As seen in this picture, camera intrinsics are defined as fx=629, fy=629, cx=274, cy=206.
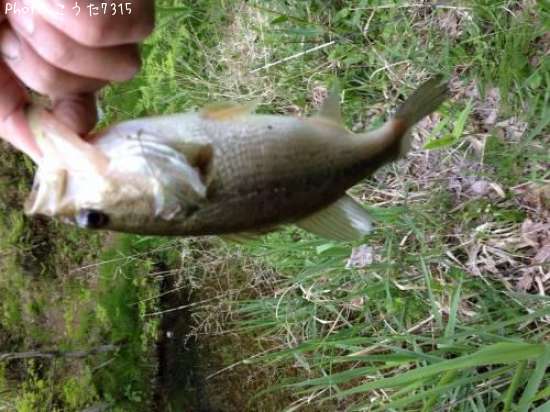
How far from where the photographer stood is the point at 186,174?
1193 millimetres

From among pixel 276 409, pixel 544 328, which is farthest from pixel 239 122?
pixel 276 409

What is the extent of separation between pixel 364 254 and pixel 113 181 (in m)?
1.44

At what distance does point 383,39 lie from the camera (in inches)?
95.5

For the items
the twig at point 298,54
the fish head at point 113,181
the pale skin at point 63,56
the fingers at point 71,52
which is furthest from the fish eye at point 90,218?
the twig at point 298,54

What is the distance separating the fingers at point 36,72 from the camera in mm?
1128

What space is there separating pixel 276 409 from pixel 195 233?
2195 mm

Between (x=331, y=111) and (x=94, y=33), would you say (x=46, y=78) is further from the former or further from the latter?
(x=331, y=111)

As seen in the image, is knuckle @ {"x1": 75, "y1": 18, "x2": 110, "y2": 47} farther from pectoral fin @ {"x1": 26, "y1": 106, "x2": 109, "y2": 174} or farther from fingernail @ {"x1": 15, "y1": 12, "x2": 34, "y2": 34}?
pectoral fin @ {"x1": 26, "y1": 106, "x2": 109, "y2": 174}

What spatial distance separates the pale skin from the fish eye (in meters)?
0.15

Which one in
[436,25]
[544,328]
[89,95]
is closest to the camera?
[89,95]

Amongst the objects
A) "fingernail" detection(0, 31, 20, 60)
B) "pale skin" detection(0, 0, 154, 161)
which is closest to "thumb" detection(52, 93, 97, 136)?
"pale skin" detection(0, 0, 154, 161)

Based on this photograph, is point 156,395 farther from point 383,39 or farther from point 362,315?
point 383,39

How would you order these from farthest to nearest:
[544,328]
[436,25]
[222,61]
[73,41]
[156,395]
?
[156,395] < [222,61] < [436,25] < [544,328] < [73,41]

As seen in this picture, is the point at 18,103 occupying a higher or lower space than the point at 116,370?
higher
